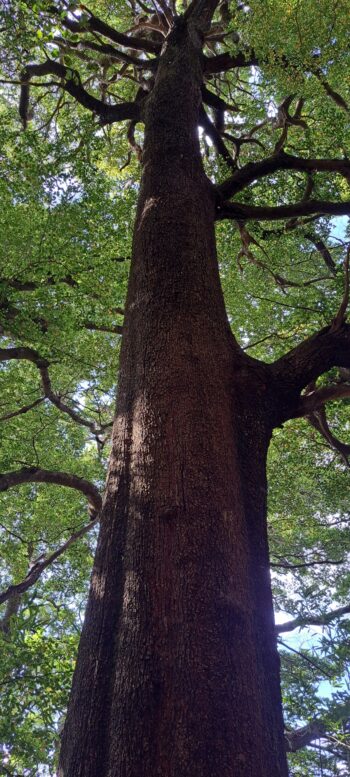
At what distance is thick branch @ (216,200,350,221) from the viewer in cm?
418

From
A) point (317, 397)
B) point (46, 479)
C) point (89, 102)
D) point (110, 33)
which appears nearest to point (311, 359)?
point (317, 397)

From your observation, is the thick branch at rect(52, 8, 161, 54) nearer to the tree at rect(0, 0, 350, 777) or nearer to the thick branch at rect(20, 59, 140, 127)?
the thick branch at rect(20, 59, 140, 127)

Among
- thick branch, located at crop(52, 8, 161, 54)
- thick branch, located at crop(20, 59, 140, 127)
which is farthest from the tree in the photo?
thick branch, located at crop(52, 8, 161, 54)

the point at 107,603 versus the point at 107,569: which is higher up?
the point at 107,569

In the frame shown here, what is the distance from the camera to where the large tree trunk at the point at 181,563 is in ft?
4.90

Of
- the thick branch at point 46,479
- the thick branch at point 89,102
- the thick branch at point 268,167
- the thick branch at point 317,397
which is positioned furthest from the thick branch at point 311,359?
the thick branch at point 89,102

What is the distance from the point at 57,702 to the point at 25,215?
568 cm

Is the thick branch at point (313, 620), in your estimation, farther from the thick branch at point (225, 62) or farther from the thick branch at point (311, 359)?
the thick branch at point (225, 62)

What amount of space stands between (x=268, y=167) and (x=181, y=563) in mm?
3650

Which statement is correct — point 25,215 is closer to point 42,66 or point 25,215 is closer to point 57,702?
point 42,66

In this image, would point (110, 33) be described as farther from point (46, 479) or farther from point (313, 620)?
point (313, 620)

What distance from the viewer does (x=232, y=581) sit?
1.82 m

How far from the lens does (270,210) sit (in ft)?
14.0

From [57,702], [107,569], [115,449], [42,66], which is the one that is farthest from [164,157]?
[57,702]
